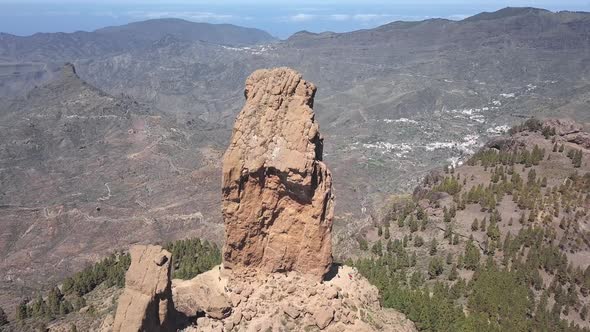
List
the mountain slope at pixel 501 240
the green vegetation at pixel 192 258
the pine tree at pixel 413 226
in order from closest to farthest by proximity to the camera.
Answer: the mountain slope at pixel 501 240, the green vegetation at pixel 192 258, the pine tree at pixel 413 226

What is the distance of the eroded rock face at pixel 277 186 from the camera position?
21.8m

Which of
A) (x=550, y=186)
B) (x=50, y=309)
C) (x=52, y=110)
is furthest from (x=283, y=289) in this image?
(x=52, y=110)

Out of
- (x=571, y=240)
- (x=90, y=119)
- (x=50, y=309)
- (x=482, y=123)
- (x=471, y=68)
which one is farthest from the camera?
(x=471, y=68)

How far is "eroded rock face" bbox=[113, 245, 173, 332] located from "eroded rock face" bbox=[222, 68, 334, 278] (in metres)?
3.49

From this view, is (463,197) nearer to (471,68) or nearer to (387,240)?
(387,240)

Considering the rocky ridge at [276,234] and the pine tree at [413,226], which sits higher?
the rocky ridge at [276,234]

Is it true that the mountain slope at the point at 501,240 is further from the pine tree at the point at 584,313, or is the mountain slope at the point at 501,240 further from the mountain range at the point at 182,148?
the mountain range at the point at 182,148

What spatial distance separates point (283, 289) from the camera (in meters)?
22.8

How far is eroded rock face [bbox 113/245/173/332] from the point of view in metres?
19.3

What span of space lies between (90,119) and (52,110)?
1144 cm

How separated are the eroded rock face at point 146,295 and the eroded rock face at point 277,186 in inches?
137

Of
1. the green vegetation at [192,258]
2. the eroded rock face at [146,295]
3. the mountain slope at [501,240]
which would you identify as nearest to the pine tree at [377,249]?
the mountain slope at [501,240]

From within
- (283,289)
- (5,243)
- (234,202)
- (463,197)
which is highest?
(234,202)

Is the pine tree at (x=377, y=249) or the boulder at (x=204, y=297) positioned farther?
the pine tree at (x=377, y=249)
